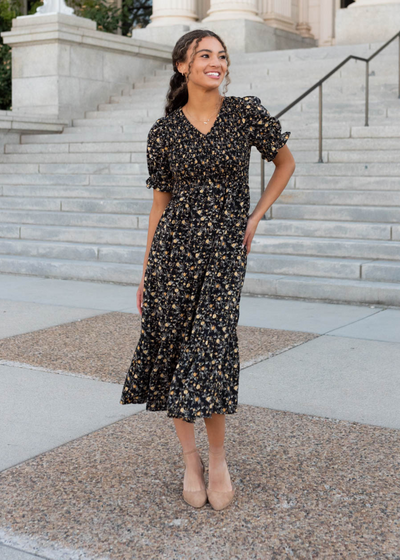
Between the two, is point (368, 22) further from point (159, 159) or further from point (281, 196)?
point (159, 159)

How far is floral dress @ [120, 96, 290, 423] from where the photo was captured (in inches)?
126

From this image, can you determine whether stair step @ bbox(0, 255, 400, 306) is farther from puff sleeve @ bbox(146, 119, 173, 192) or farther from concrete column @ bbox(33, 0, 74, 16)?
concrete column @ bbox(33, 0, 74, 16)

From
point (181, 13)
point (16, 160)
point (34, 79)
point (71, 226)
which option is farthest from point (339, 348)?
point (181, 13)

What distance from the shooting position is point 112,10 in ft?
68.7

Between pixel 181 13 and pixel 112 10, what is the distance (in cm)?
Answer: 320

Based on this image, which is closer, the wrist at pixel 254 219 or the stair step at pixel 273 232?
the wrist at pixel 254 219

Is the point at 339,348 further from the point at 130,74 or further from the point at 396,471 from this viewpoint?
the point at 130,74

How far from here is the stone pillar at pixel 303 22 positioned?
20328mm

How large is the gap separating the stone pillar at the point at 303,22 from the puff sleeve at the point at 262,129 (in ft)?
58.6

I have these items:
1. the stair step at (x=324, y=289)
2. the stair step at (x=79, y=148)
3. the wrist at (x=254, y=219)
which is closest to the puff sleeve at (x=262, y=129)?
the wrist at (x=254, y=219)

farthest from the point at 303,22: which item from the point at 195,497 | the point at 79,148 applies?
the point at 195,497

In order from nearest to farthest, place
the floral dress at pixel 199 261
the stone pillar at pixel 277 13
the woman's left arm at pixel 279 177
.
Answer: the floral dress at pixel 199 261 < the woman's left arm at pixel 279 177 < the stone pillar at pixel 277 13

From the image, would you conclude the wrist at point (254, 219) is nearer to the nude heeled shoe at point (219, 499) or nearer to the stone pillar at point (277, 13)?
the nude heeled shoe at point (219, 499)

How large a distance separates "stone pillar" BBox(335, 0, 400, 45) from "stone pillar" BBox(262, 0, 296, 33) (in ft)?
8.59
